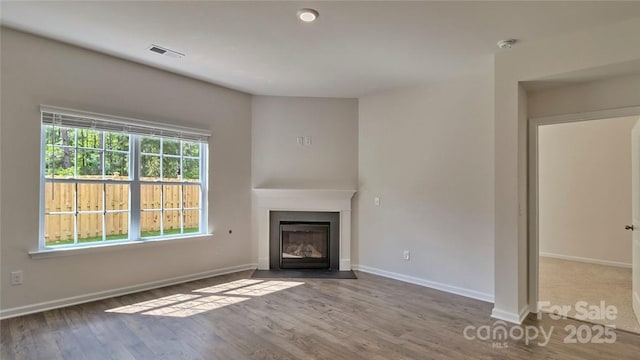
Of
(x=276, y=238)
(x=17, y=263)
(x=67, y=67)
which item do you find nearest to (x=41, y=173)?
(x=17, y=263)

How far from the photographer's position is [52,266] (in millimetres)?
3213

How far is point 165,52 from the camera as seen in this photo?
11.2 feet

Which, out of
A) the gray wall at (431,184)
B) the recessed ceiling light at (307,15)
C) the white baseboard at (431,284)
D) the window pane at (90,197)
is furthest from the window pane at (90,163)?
the white baseboard at (431,284)

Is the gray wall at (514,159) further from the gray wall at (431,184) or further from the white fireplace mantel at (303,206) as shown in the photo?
the white fireplace mantel at (303,206)

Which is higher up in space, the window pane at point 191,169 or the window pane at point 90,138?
the window pane at point 90,138

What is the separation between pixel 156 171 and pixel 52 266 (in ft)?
4.70

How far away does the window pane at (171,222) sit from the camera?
164 inches

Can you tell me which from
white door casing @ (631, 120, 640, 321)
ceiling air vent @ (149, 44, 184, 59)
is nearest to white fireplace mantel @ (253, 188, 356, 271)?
ceiling air vent @ (149, 44, 184, 59)

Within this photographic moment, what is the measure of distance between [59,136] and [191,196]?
1.59m

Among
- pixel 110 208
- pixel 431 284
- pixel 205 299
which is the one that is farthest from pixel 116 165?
pixel 431 284

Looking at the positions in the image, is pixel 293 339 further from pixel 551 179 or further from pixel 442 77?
pixel 551 179

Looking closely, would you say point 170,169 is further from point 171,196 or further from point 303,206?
point 303,206

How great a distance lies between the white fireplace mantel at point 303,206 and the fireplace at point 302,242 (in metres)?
0.08

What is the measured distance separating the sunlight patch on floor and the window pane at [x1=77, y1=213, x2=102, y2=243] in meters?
0.85
